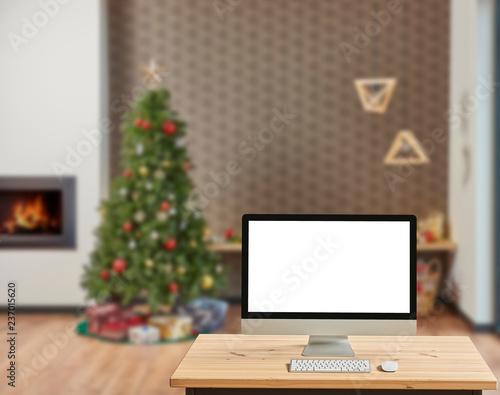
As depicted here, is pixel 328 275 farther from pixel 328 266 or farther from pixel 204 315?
pixel 204 315

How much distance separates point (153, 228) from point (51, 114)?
1.64 m

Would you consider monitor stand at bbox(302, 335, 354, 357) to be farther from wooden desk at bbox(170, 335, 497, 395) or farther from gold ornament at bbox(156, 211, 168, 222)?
gold ornament at bbox(156, 211, 168, 222)

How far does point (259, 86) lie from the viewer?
5535mm

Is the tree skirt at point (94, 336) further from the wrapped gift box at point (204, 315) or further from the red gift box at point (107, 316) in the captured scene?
the wrapped gift box at point (204, 315)

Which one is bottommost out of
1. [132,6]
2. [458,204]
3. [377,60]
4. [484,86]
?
[458,204]

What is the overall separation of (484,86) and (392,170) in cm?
121

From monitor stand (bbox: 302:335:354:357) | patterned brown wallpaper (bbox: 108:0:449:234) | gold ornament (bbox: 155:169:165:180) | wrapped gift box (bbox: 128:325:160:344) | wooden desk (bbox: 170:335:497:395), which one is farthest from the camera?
patterned brown wallpaper (bbox: 108:0:449:234)

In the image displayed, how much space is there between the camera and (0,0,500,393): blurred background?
5.19 metres

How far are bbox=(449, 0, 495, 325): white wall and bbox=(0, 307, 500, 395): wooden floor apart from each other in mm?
356

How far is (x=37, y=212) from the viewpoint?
5316 mm

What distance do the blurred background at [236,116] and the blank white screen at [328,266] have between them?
3.38 metres

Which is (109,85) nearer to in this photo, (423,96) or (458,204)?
(423,96)

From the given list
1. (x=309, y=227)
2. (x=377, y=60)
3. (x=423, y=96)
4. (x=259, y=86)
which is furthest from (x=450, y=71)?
(x=309, y=227)

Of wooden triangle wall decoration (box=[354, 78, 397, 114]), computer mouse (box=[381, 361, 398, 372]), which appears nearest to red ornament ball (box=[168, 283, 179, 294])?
wooden triangle wall decoration (box=[354, 78, 397, 114])
